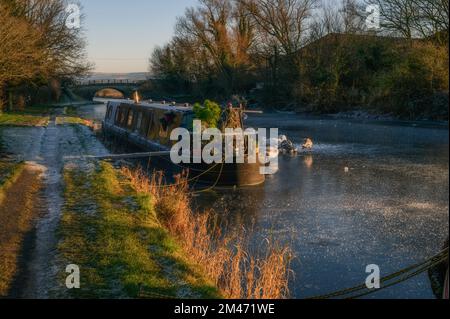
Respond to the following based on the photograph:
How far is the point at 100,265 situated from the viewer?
19.8 feet

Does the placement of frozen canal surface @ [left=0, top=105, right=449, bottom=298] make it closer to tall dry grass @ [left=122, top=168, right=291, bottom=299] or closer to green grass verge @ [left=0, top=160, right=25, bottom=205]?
tall dry grass @ [left=122, top=168, right=291, bottom=299]

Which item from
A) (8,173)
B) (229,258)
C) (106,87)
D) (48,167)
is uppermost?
(106,87)

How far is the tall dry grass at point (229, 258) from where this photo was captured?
5949mm

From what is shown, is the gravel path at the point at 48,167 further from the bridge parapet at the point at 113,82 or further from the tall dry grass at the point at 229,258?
the bridge parapet at the point at 113,82

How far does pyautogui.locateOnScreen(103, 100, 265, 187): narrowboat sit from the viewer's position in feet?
45.6

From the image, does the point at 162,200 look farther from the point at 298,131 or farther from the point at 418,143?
the point at 298,131

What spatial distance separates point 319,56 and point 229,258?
4002cm

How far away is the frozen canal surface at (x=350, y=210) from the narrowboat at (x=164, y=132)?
1.97ft

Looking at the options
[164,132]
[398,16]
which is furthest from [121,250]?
[398,16]

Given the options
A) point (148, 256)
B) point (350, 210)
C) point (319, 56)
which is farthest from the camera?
point (319, 56)

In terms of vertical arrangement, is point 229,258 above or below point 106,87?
below

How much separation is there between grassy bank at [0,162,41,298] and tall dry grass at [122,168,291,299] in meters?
2.25

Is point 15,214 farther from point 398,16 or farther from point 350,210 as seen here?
point 398,16

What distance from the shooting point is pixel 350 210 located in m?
11.2
